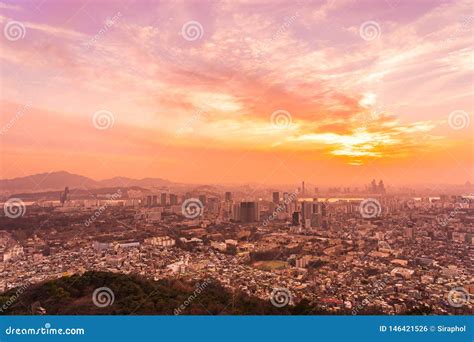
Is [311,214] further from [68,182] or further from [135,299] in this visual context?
[68,182]

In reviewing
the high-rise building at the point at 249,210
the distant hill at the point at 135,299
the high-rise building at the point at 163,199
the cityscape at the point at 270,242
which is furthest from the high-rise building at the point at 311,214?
the high-rise building at the point at 163,199

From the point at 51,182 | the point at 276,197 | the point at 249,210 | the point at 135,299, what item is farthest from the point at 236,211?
the point at 51,182

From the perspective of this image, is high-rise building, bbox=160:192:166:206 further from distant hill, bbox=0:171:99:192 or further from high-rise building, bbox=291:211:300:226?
high-rise building, bbox=291:211:300:226

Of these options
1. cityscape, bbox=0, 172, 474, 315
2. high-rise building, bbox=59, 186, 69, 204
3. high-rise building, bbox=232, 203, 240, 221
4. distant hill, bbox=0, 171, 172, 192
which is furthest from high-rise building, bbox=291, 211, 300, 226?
high-rise building, bbox=59, 186, 69, 204

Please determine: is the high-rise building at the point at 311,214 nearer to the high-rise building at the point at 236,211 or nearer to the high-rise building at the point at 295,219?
the high-rise building at the point at 295,219

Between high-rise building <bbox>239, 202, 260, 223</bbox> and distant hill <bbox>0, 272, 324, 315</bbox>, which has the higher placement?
high-rise building <bbox>239, 202, 260, 223</bbox>

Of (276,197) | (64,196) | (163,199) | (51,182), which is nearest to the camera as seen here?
(51,182)

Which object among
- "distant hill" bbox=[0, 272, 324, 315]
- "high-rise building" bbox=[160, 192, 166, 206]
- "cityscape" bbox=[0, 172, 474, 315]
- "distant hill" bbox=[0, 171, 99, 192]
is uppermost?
"distant hill" bbox=[0, 171, 99, 192]

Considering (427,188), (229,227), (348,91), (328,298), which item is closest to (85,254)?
(229,227)

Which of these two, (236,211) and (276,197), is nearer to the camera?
(276,197)
